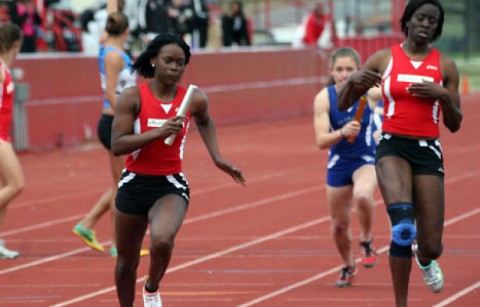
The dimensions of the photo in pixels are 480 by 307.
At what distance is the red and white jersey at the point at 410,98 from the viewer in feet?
27.0

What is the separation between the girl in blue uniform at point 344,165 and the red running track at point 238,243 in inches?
14.8

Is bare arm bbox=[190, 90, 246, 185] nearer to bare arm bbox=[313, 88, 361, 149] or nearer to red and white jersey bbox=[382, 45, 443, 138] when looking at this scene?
red and white jersey bbox=[382, 45, 443, 138]

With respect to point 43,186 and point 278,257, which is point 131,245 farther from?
point 43,186

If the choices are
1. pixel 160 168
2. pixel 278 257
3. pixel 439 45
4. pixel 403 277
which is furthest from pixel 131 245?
pixel 439 45

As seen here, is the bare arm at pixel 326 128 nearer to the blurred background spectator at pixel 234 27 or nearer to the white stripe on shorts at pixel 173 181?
the white stripe on shorts at pixel 173 181

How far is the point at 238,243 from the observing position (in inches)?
480

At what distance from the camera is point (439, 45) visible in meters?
51.6

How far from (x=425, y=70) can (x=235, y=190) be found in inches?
333

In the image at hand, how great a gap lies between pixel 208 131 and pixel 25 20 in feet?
49.0

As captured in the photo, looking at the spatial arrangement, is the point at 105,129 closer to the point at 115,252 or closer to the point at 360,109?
the point at 115,252

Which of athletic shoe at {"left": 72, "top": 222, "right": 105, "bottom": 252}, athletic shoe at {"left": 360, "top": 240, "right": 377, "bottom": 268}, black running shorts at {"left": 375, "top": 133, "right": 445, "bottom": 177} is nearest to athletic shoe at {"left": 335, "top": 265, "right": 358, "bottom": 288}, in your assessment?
athletic shoe at {"left": 360, "top": 240, "right": 377, "bottom": 268}

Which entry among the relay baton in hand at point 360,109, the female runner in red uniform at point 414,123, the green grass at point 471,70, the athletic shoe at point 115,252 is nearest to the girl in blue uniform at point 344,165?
the relay baton in hand at point 360,109

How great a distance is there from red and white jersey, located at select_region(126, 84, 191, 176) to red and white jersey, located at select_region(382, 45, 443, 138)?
136cm

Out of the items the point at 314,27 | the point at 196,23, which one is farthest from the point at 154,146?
the point at 314,27
